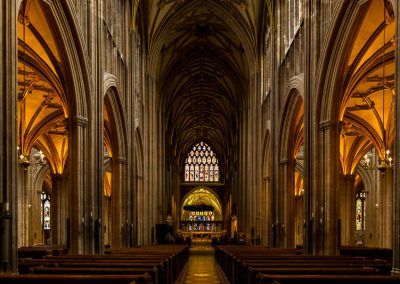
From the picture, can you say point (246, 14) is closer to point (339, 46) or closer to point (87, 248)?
point (339, 46)

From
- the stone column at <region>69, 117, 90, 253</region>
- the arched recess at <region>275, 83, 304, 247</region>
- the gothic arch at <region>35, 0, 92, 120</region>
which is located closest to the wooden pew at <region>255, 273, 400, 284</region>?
the stone column at <region>69, 117, 90, 253</region>

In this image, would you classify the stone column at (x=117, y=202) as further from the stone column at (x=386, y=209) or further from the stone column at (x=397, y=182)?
the stone column at (x=397, y=182)

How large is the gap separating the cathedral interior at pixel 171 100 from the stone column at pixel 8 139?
0.08 ft

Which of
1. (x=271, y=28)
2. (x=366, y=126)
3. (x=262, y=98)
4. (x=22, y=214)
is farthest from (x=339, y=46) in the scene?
(x=22, y=214)

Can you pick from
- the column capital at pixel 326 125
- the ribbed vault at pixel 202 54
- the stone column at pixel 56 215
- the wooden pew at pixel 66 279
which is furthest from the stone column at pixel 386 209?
the wooden pew at pixel 66 279

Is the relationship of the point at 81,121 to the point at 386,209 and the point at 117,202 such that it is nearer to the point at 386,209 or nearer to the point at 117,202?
the point at 117,202

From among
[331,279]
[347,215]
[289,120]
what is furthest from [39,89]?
[331,279]

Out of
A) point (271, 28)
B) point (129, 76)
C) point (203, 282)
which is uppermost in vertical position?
point (271, 28)

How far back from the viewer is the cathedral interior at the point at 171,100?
14867mm

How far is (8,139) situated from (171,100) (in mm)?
37448

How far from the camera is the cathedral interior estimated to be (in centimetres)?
1487

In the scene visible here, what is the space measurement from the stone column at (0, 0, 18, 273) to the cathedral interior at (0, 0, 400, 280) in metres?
0.02

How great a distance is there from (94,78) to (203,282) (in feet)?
23.4

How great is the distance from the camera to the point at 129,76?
981 inches
